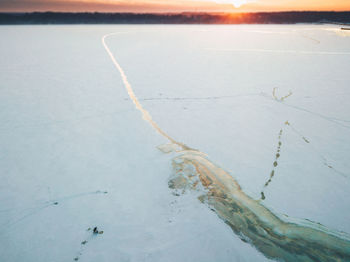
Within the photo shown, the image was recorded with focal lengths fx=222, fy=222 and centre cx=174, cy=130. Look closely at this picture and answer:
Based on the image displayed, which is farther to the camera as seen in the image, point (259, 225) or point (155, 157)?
point (155, 157)

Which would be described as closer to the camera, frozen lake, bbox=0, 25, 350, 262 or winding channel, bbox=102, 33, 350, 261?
winding channel, bbox=102, 33, 350, 261

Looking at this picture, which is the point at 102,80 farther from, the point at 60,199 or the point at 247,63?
the point at 247,63

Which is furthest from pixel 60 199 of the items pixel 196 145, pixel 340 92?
pixel 340 92

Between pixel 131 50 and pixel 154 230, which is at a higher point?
pixel 131 50

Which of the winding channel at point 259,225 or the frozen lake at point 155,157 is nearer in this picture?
the winding channel at point 259,225
